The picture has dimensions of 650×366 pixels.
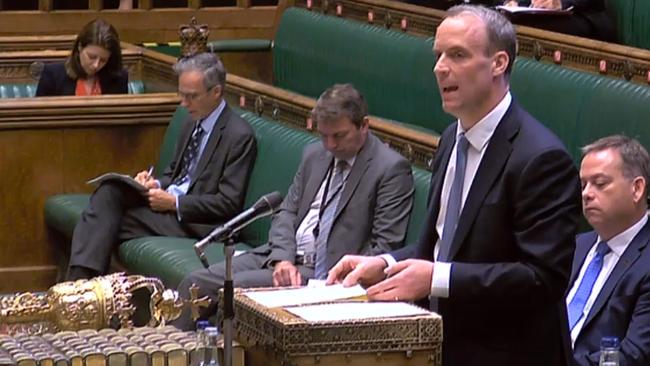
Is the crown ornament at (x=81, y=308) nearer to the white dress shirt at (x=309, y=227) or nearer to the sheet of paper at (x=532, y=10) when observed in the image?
the white dress shirt at (x=309, y=227)

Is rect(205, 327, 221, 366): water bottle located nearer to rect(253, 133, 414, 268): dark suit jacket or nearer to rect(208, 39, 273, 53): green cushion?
rect(253, 133, 414, 268): dark suit jacket

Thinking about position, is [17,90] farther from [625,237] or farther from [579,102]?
[625,237]

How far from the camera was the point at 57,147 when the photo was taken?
7773mm

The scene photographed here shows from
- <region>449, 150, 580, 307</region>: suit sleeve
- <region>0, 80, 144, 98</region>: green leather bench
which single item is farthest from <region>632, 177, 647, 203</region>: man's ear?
<region>0, 80, 144, 98</region>: green leather bench

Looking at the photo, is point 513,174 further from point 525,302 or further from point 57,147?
point 57,147

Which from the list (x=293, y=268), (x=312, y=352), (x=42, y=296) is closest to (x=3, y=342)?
(x=42, y=296)

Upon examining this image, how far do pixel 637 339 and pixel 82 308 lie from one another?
1578mm

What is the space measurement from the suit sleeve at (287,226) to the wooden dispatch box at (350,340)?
2860 millimetres

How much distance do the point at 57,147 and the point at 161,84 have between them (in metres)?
1.22

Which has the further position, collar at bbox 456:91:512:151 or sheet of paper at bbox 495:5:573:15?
sheet of paper at bbox 495:5:573:15

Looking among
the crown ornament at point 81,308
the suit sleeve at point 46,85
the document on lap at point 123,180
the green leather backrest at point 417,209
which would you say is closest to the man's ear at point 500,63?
the crown ornament at point 81,308

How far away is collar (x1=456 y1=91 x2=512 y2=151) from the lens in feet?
11.0

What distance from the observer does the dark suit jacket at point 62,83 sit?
27.8 ft

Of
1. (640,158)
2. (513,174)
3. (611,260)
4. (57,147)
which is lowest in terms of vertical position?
(57,147)
